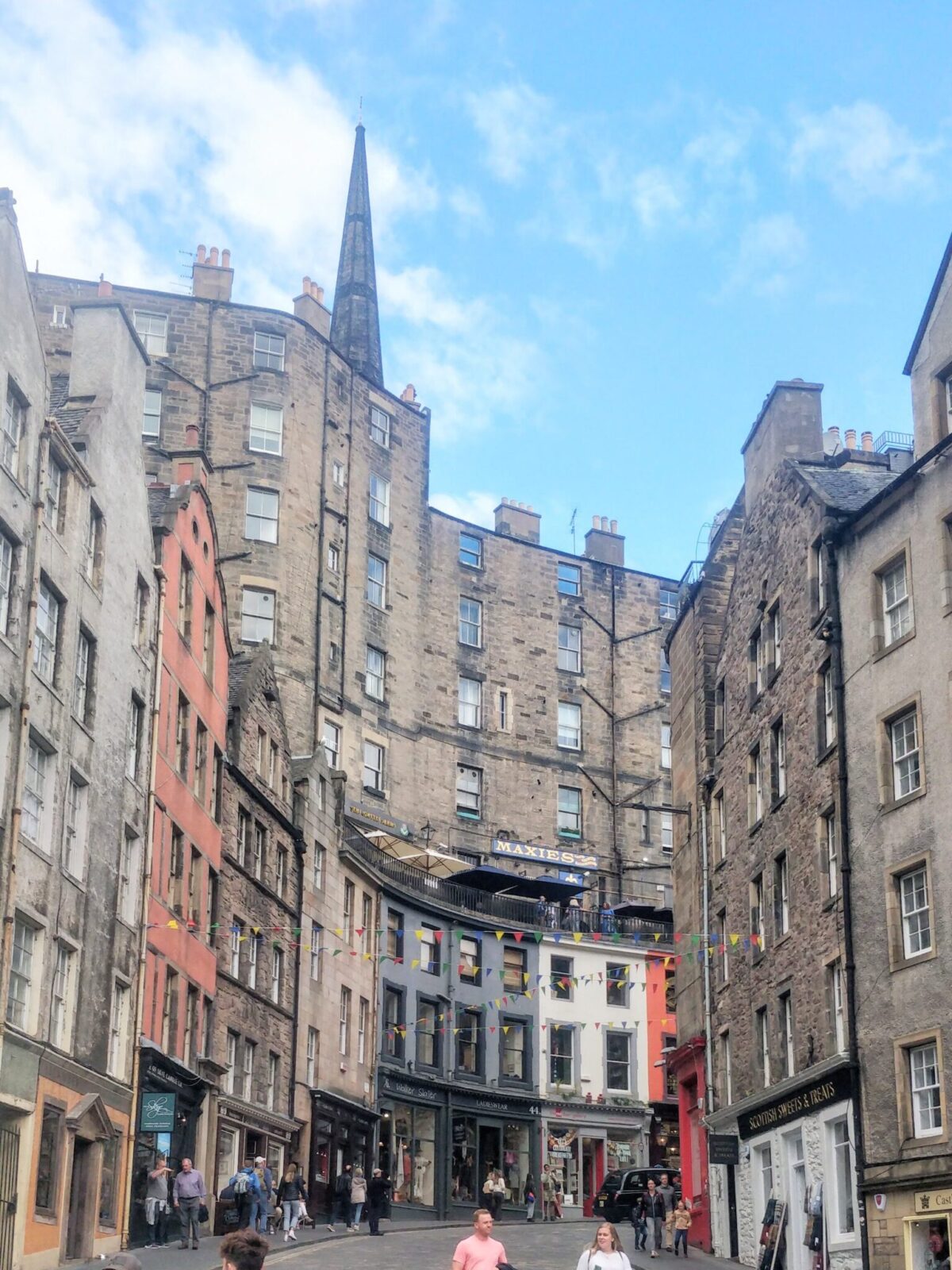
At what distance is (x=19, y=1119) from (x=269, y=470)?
34794 millimetres

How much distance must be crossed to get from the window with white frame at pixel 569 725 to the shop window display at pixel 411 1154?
17356 mm

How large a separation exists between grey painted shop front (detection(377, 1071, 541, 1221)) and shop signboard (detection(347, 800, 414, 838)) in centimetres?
847

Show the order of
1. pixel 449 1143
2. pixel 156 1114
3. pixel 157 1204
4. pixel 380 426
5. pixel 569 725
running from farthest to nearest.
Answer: pixel 569 725
pixel 380 426
pixel 449 1143
pixel 156 1114
pixel 157 1204

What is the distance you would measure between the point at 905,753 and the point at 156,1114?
48.2 ft

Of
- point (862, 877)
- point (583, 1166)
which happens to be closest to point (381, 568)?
point (583, 1166)

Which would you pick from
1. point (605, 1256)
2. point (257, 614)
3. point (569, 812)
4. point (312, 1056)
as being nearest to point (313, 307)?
point (257, 614)

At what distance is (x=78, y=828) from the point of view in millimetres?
29516

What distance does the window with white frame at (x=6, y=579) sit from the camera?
2605cm

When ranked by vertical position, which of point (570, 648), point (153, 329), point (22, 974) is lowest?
point (22, 974)

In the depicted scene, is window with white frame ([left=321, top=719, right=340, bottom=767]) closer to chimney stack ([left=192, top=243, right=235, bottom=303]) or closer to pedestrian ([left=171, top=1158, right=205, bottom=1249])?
chimney stack ([left=192, top=243, right=235, bottom=303])

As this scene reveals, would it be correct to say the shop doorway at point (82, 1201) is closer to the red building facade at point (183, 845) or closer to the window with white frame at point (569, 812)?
the red building facade at point (183, 845)

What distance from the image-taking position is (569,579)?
7119 cm

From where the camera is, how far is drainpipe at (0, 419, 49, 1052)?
25234mm

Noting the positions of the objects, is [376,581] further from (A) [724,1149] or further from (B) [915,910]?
(B) [915,910]
